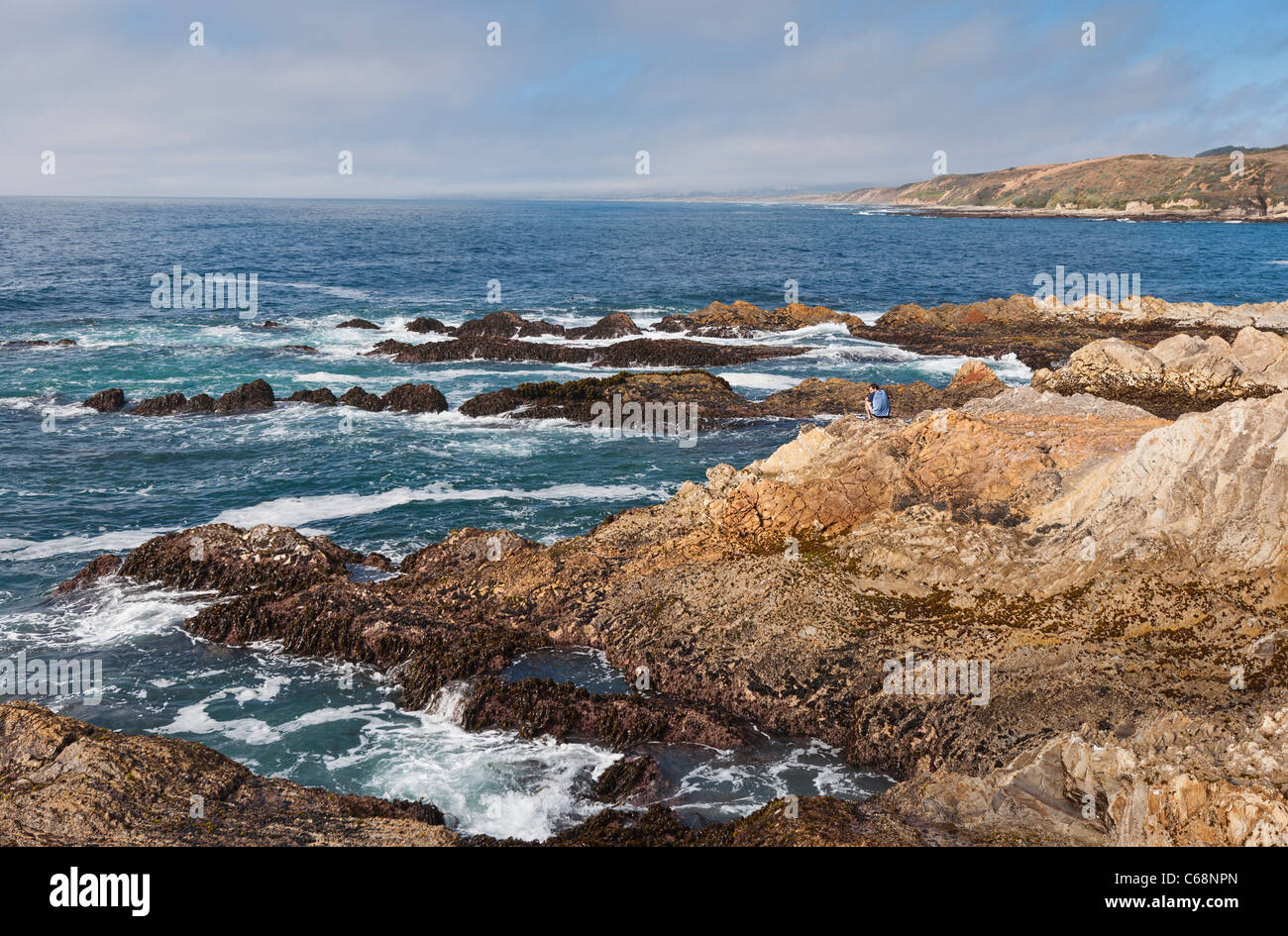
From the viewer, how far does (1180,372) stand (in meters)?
29.0

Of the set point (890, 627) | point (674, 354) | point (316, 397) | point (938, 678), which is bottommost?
point (938, 678)

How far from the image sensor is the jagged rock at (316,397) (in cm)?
3566

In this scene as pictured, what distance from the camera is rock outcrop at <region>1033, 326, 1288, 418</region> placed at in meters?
28.0

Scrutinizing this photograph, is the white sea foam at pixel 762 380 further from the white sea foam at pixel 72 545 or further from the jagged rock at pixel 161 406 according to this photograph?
the white sea foam at pixel 72 545

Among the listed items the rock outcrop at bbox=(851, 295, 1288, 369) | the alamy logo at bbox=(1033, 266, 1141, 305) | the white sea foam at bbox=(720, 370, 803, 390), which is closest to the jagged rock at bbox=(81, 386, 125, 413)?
the white sea foam at bbox=(720, 370, 803, 390)

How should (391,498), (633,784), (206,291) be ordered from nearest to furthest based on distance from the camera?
(633,784) → (391,498) → (206,291)

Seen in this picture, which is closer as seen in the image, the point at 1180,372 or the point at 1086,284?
the point at 1180,372

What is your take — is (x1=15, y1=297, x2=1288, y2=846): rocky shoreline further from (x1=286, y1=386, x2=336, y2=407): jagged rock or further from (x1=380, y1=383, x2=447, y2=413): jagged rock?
(x1=286, y1=386, x2=336, y2=407): jagged rock

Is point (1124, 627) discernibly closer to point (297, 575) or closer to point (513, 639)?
point (513, 639)

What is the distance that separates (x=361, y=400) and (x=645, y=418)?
1183 cm

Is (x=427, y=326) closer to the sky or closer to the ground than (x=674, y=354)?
closer to the sky

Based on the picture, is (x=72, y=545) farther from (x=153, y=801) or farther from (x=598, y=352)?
(x=598, y=352)
